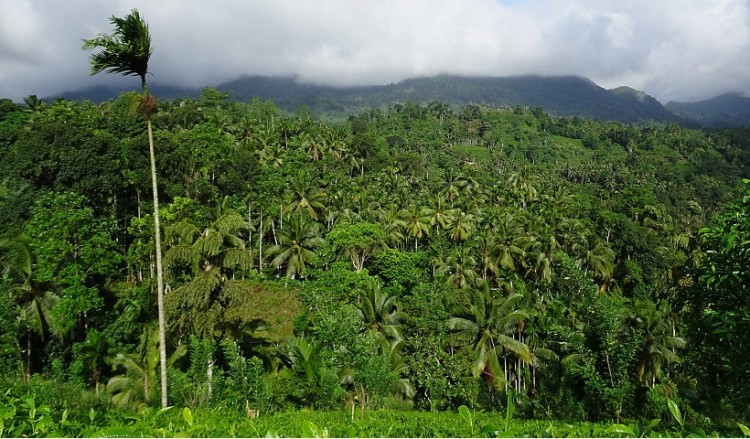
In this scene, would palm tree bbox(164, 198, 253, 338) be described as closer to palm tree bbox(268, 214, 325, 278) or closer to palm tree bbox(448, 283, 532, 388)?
palm tree bbox(448, 283, 532, 388)

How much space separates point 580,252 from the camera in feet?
106

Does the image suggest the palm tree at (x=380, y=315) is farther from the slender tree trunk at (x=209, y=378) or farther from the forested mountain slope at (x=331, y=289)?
the slender tree trunk at (x=209, y=378)

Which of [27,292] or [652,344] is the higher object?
[27,292]

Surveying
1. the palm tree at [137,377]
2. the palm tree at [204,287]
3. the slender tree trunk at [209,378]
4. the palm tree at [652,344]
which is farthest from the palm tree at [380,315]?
the palm tree at [652,344]

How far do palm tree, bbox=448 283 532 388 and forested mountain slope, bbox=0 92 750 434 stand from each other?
9cm

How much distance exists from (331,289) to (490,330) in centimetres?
775

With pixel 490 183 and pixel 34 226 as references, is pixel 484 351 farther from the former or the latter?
pixel 490 183

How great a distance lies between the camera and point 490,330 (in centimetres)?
1803

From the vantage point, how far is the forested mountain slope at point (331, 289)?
36.0 feet

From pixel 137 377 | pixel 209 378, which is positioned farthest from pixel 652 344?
pixel 137 377

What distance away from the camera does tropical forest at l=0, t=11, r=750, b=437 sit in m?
5.16

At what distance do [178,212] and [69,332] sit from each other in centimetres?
656

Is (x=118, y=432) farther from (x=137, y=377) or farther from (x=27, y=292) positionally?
(x=27, y=292)

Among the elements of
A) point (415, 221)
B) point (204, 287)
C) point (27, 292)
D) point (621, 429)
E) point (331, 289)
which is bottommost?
point (331, 289)
